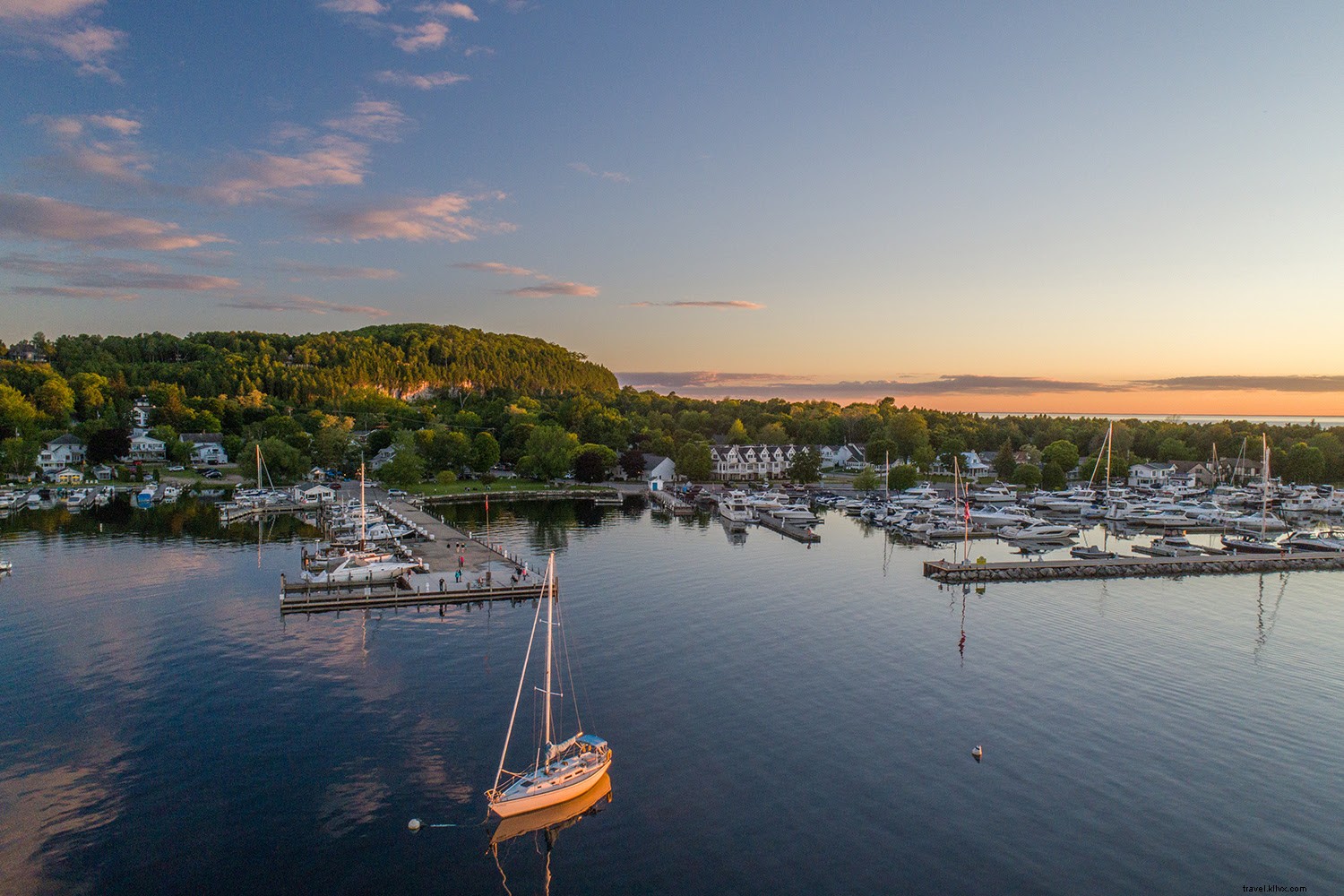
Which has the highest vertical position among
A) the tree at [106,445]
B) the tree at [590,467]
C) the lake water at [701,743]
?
the tree at [106,445]

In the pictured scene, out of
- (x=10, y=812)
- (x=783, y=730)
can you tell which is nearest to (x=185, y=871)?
(x=10, y=812)

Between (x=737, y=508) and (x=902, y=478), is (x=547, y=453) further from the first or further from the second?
(x=902, y=478)

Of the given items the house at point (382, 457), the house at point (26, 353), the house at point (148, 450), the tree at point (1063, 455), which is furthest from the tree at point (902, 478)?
the house at point (26, 353)

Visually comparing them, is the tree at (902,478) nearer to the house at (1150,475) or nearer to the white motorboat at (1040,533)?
the white motorboat at (1040,533)

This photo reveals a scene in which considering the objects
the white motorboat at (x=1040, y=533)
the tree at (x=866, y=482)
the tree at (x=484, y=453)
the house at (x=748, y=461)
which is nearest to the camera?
the white motorboat at (x=1040, y=533)

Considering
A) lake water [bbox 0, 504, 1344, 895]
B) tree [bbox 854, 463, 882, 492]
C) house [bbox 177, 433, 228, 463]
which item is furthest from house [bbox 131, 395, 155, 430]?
tree [bbox 854, 463, 882, 492]

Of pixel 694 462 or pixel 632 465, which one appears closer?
pixel 694 462

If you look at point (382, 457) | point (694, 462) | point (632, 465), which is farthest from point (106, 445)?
point (694, 462)
